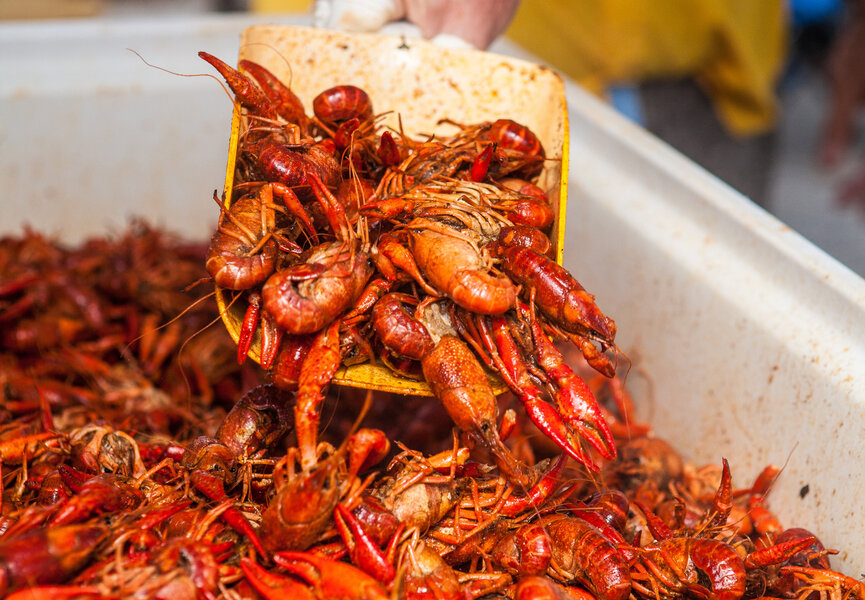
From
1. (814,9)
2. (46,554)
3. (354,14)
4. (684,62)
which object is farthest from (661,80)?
(46,554)

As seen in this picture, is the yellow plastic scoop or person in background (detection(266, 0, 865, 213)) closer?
the yellow plastic scoop

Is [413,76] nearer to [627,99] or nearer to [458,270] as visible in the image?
[458,270]

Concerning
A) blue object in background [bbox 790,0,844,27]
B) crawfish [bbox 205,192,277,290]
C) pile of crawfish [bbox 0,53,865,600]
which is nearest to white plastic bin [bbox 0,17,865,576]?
pile of crawfish [bbox 0,53,865,600]

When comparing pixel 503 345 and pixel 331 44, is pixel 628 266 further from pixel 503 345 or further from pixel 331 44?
pixel 331 44

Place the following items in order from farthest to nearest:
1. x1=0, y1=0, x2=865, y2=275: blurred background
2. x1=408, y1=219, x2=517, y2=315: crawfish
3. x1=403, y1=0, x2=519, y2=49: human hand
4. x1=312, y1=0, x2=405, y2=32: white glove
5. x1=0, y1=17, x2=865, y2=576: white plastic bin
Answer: x1=0, y1=0, x2=865, y2=275: blurred background
x1=403, y1=0, x2=519, y2=49: human hand
x1=312, y1=0, x2=405, y2=32: white glove
x1=0, y1=17, x2=865, y2=576: white plastic bin
x1=408, y1=219, x2=517, y2=315: crawfish

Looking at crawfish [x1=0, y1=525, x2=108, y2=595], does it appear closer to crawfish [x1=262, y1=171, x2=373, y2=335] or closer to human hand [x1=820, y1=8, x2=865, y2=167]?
crawfish [x1=262, y1=171, x2=373, y2=335]

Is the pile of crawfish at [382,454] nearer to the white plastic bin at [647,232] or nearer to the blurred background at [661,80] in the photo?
the white plastic bin at [647,232]

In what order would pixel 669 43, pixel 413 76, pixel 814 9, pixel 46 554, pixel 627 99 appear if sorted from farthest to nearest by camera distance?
1. pixel 814 9
2. pixel 627 99
3. pixel 669 43
4. pixel 413 76
5. pixel 46 554
